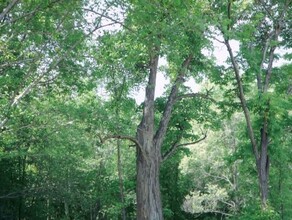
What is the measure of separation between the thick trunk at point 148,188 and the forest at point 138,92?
3 centimetres

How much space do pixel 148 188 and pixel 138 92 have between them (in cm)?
341

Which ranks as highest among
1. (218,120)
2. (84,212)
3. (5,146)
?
(218,120)

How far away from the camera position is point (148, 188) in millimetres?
11961

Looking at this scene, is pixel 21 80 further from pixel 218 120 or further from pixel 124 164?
pixel 124 164

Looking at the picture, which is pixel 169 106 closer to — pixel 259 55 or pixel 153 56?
pixel 153 56

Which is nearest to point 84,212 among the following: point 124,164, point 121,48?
point 124,164

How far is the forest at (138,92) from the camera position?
8781mm

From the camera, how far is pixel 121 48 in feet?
35.9

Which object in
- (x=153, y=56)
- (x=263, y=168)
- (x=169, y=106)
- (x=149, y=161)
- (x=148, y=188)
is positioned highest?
(x=153, y=56)

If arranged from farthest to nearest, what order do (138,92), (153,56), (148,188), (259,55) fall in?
1. (138,92)
2. (259,55)
3. (148,188)
4. (153,56)

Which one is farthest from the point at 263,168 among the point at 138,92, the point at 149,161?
the point at 138,92

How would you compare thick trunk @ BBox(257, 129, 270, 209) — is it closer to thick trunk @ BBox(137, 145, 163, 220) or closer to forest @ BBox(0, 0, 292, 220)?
forest @ BBox(0, 0, 292, 220)

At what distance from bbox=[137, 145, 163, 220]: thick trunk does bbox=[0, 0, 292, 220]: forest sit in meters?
0.03

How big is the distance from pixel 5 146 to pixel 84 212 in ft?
33.4
